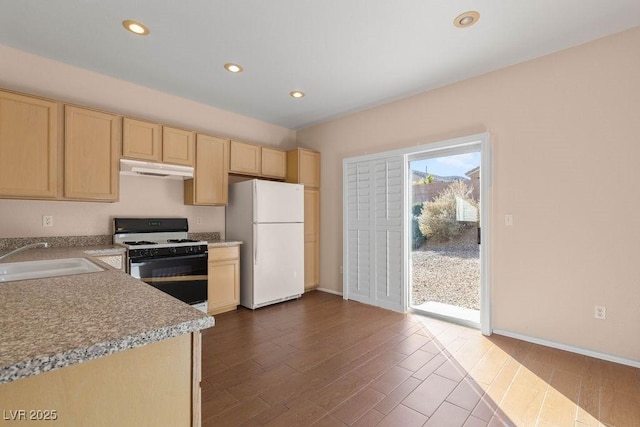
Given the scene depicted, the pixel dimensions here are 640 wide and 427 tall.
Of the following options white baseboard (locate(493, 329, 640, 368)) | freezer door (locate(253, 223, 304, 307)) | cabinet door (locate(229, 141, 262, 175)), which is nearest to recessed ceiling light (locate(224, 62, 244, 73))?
cabinet door (locate(229, 141, 262, 175))

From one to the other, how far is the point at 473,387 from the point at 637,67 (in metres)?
2.78

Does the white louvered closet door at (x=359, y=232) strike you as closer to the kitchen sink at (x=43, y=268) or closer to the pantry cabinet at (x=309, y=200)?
the pantry cabinet at (x=309, y=200)

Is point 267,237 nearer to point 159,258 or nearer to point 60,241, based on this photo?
point 159,258

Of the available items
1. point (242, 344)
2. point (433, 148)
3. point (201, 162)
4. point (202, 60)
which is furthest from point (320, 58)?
point (242, 344)

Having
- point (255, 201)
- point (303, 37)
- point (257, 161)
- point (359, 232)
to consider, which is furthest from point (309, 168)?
point (303, 37)

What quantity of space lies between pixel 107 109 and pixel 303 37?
92.5 inches

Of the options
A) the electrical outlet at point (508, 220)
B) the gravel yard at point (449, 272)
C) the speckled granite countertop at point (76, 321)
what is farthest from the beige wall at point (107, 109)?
the electrical outlet at point (508, 220)

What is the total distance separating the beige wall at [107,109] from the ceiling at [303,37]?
144 mm

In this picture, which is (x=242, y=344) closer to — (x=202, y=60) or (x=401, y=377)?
(x=401, y=377)

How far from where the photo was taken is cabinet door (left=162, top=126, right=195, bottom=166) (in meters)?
3.45

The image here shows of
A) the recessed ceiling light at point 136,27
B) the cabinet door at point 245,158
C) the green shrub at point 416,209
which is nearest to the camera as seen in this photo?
the recessed ceiling light at point 136,27

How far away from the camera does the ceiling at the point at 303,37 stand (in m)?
2.20

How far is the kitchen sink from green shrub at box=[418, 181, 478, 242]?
3.28 m

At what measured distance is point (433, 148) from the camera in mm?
3510
